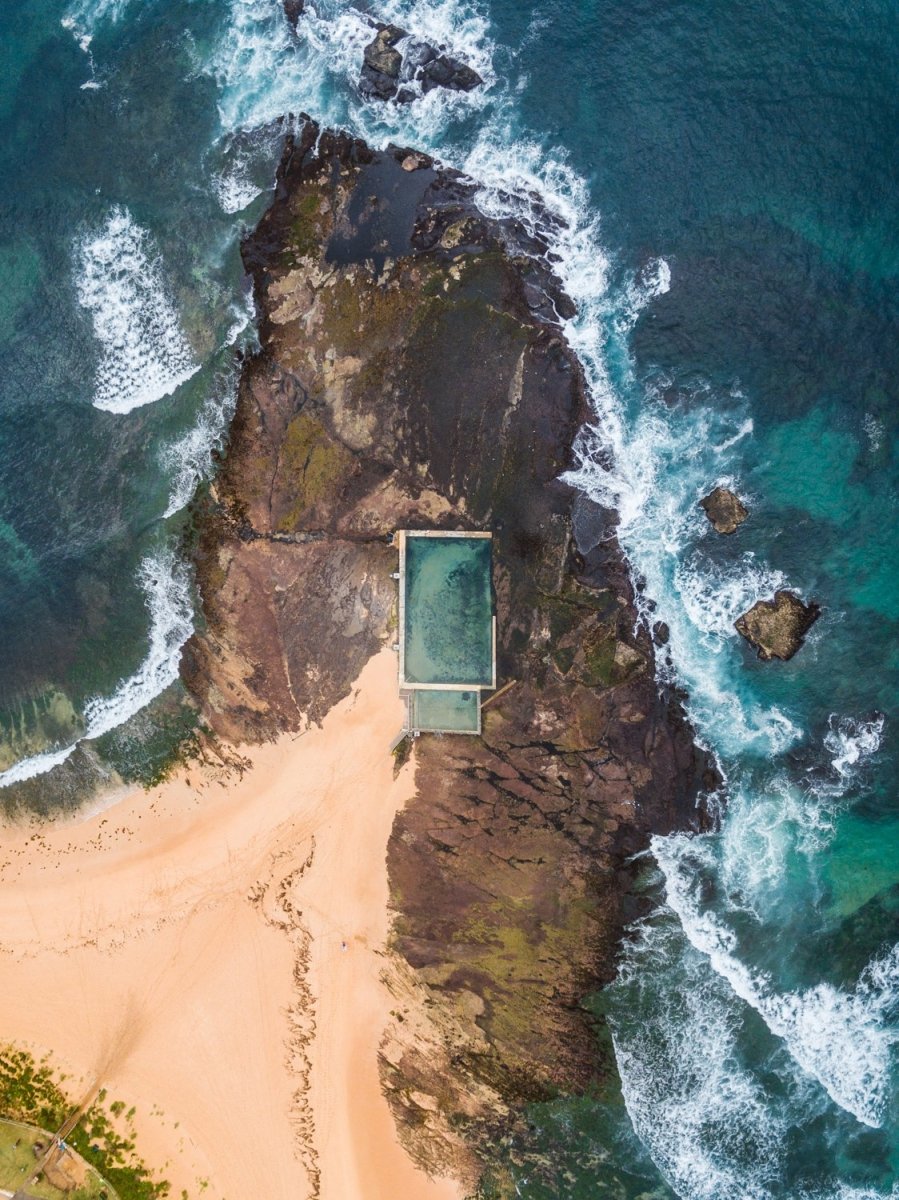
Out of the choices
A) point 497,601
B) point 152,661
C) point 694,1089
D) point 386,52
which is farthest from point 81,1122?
point 386,52

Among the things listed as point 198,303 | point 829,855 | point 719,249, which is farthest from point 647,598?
point 198,303

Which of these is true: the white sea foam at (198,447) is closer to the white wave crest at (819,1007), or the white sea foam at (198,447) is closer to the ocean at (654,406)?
the ocean at (654,406)

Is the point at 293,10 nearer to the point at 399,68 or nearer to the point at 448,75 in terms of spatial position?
the point at 399,68

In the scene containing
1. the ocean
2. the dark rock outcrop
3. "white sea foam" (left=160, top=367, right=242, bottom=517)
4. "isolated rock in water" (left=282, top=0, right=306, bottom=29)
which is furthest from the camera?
"isolated rock in water" (left=282, top=0, right=306, bottom=29)

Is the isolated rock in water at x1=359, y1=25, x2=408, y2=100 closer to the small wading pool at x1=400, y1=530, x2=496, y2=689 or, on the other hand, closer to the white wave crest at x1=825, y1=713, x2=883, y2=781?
the small wading pool at x1=400, y1=530, x2=496, y2=689

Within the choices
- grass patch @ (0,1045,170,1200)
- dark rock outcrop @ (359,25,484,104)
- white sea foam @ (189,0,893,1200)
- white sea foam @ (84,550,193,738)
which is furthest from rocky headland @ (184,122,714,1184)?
grass patch @ (0,1045,170,1200)

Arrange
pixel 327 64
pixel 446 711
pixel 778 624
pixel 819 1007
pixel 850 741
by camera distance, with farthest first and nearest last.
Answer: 1. pixel 327 64
2. pixel 778 624
3. pixel 850 741
4. pixel 819 1007
5. pixel 446 711
